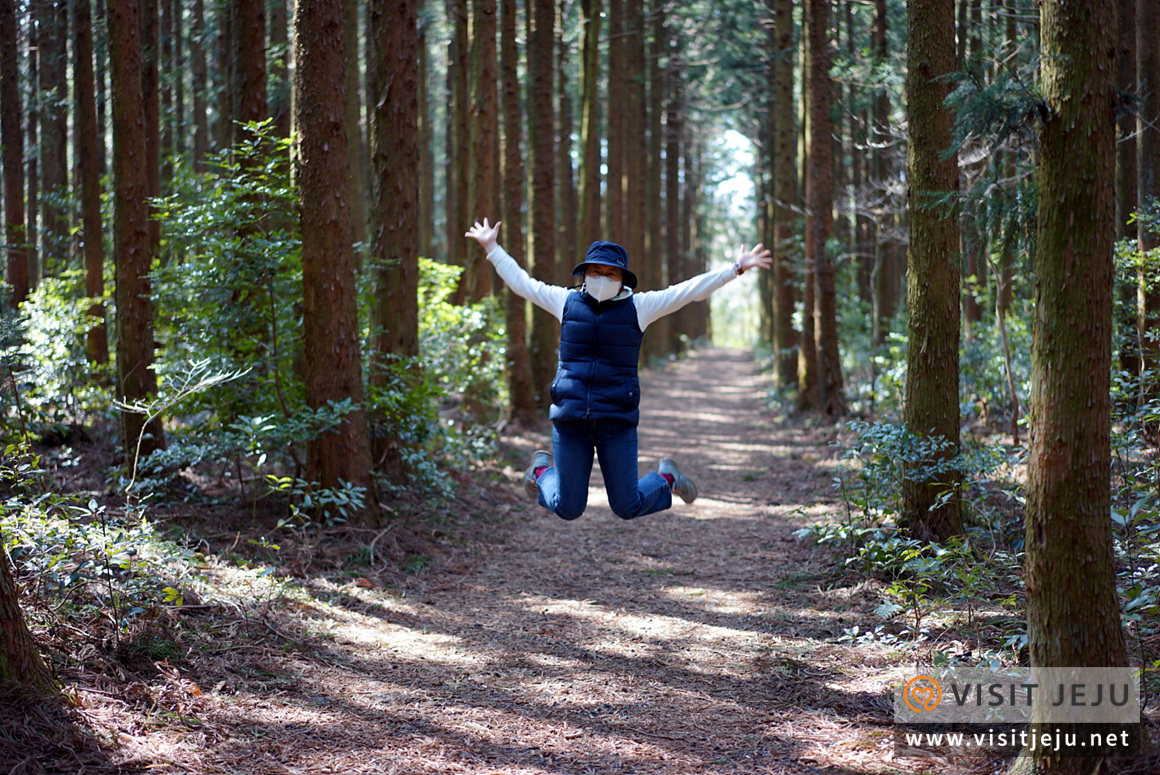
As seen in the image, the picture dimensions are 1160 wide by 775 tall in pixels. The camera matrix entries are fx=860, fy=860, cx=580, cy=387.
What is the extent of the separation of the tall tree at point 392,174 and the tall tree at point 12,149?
5637mm

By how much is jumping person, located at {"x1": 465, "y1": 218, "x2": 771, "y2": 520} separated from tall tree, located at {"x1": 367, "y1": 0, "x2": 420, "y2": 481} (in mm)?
3481

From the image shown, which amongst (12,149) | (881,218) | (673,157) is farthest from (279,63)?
(673,157)

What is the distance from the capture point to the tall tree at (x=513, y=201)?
1511cm

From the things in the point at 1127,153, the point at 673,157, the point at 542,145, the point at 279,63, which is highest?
the point at 673,157

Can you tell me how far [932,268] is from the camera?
22.5ft

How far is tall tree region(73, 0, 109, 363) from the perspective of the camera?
1171 cm

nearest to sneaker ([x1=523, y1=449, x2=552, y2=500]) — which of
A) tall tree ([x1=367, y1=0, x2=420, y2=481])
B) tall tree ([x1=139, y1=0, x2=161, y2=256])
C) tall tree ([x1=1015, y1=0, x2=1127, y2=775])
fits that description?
tall tree ([x1=367, y1=0, x2=420, y2=481])

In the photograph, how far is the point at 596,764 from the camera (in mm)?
4164

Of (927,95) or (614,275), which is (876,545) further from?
(927,95)

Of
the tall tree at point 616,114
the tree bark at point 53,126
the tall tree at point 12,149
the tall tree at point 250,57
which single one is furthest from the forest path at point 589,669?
the tall tree at point 616,114

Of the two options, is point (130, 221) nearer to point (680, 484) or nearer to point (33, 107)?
point (680, 484)

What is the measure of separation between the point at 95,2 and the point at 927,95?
14.2 meters

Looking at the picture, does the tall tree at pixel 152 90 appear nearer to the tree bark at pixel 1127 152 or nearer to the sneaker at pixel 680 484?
the sneaker at pixel 680 484

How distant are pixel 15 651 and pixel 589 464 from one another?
343 centimetres
